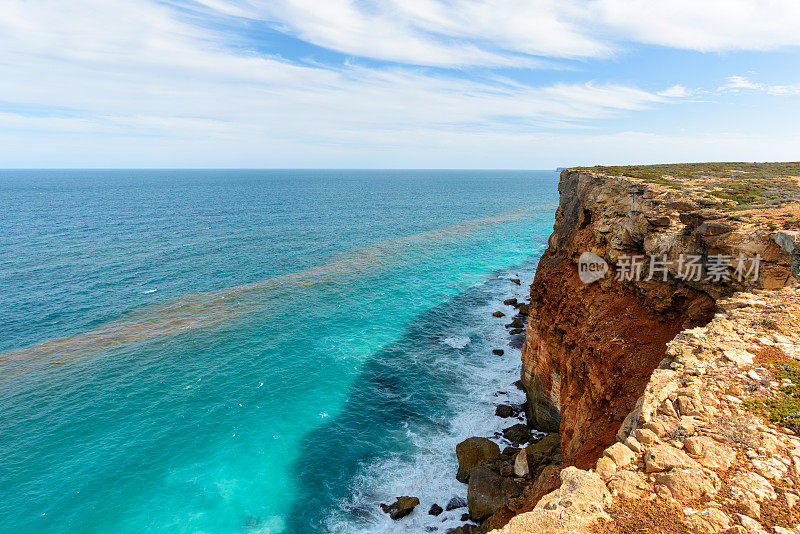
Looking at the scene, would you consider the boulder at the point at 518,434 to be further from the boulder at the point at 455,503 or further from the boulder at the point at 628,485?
the boulder at the point at 628,485

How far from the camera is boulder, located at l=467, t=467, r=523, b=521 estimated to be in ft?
98.6

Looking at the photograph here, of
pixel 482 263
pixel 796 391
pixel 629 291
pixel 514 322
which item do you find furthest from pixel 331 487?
pixel 482 263

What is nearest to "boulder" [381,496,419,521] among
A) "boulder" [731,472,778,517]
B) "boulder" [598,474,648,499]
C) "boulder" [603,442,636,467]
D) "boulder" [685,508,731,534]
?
"boulder" [603,442,636,467]

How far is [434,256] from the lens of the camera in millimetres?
98562

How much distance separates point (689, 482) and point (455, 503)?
84.0 feet

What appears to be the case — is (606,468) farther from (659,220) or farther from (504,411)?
(504,411)

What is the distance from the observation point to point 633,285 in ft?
Result: 97.7

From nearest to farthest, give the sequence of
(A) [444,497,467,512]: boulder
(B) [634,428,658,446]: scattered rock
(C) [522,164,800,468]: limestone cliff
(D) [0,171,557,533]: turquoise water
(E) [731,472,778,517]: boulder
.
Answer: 1. (E) [731,472,778,517]: boulder
2. (B) [634,428,658,446]: scattered rock
3. (C) [522,164,800,468]: limestone cliff
4. (A) [444,497,467,512]: boulder
5. (D) [0,171,557,533]: turquoise water

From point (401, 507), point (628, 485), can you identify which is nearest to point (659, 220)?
point (628, 485)

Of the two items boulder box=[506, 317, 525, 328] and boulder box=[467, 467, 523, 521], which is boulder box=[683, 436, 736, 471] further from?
boulder box=[506, 317, 525, 328]

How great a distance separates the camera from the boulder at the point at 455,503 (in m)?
31.8

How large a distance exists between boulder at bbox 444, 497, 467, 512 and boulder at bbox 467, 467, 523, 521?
2.61ft

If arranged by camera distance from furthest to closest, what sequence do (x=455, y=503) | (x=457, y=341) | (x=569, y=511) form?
(x=457, y=341) < (x=455, y=503) < (x=569, y=511)

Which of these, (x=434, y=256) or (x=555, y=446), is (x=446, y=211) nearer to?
(x=434, y=256)
